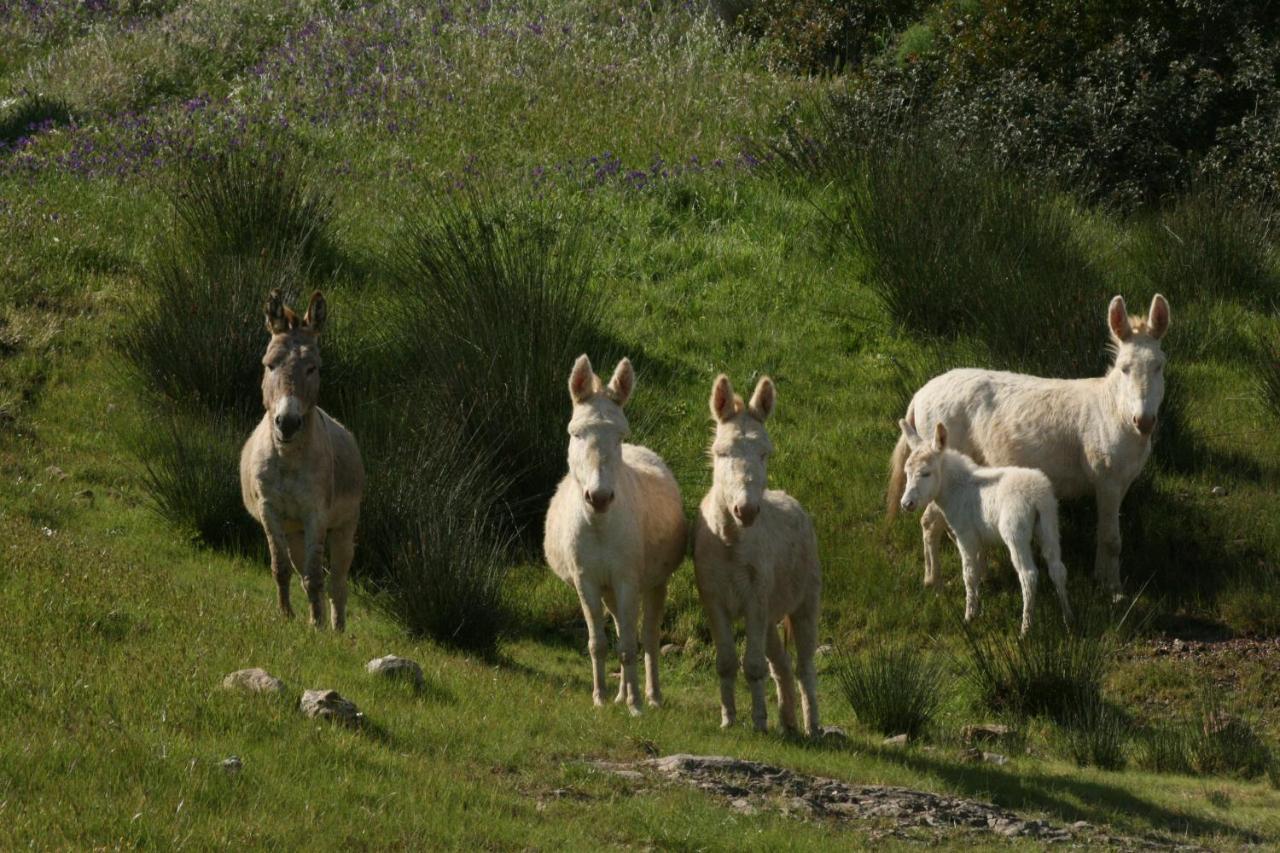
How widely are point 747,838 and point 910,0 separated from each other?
2232 cm

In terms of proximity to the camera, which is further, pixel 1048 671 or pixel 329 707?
pixel 1048 671

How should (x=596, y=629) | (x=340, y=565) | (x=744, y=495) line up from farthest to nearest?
1. (x=340, y=565)
2. (x=596, y=629)
3. (x=744, y=495)

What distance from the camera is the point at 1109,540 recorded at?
497 inches

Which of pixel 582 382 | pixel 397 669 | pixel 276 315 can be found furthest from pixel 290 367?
pixel 397 669

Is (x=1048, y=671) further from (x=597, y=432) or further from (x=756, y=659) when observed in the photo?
(x=597, y=432)

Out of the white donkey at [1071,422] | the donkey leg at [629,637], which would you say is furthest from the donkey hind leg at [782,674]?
the white donkey at [1071,422]

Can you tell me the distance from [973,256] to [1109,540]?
4.40m

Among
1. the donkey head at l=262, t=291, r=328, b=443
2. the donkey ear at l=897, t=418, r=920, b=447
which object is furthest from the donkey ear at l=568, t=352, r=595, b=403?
the donkey ear at l=897, t=418, r=920, b=447

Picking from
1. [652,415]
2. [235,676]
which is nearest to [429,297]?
[652,415]

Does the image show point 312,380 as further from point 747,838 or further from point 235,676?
point 747,838

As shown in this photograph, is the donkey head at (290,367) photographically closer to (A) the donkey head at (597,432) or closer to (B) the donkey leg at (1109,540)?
(A) the donkey head at (597,432)

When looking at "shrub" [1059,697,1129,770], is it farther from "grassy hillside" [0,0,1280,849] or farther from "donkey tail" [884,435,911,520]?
"donkey tail" [884,435,911,520]

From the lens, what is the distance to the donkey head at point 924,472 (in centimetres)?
1194

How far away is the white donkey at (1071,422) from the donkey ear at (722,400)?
4.27m
